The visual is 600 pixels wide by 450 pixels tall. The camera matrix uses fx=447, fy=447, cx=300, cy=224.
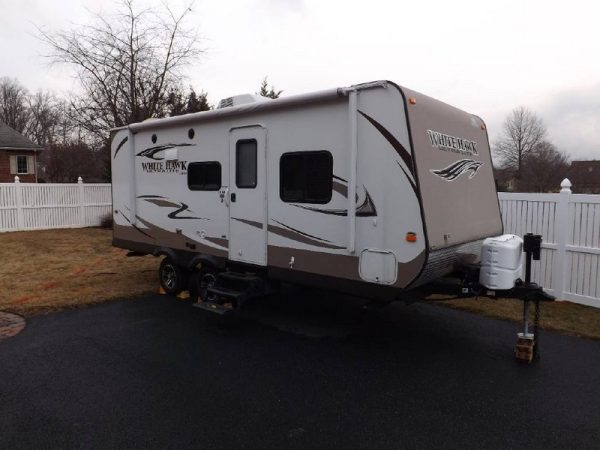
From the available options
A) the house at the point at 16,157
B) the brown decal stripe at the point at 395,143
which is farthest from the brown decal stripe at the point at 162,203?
the house at the point at 16,157

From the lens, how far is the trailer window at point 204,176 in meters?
6.46

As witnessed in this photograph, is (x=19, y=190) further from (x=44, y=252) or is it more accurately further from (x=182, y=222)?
(x=182, y=222)

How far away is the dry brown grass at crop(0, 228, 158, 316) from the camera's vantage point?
7.29 meters

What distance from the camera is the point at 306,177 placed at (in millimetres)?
5316

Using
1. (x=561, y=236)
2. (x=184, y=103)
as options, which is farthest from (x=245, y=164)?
(x=184, y=103)

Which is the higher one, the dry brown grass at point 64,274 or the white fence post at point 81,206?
the white fence post at point 81,206

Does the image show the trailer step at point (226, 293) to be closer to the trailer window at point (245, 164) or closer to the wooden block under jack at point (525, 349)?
the trailer window at point (245, 164)

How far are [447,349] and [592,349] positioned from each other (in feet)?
5.57

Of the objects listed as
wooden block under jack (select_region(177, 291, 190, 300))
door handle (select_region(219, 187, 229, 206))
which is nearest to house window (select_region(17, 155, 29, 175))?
wooden block under jack (select_region(177, 291, 190, 300))

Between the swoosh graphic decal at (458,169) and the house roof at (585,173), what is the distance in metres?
53.5

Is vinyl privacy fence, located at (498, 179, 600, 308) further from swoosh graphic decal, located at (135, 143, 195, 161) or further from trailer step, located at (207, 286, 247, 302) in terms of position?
swoosh graphic decal, located at (135, 143, 195, 161)

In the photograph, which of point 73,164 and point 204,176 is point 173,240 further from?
point 73,164

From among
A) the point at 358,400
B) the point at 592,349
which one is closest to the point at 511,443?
the point at 358,400

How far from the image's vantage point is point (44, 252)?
1184 cm
